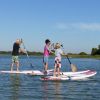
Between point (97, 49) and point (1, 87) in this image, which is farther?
point (97, 49)

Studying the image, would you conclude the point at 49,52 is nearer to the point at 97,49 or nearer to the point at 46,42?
the point at 46,42

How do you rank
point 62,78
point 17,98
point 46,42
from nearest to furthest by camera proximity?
point 17,98
point 62,78
point 46,42

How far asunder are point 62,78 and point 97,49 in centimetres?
11162

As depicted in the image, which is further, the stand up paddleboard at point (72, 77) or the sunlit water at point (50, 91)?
the stand up paddleboard at point (72, 77)

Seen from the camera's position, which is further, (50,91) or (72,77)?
(72,77)

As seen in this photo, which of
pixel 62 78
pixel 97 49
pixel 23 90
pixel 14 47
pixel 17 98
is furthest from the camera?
pixel 97 49

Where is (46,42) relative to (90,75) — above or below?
above

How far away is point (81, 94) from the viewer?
52.2 ft

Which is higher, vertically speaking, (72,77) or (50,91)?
(72,77)

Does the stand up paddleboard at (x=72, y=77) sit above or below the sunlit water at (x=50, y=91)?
above

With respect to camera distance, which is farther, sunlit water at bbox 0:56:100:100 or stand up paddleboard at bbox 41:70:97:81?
stand up paddleboard at bbox 41:70:97:81

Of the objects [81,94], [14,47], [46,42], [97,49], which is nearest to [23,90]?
[81,94]

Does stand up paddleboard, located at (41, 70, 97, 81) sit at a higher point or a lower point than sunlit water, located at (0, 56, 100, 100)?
higher

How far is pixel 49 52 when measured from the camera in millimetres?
23562
